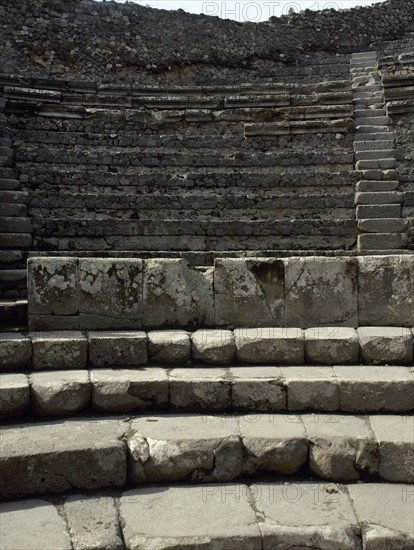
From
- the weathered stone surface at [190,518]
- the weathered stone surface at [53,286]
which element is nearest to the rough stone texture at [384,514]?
the weathered stone surface at [190,518]

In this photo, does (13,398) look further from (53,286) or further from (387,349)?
(387,349)

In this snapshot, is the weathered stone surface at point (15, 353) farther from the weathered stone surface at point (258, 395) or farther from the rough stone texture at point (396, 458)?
the rough stone texture at point (396, 458)

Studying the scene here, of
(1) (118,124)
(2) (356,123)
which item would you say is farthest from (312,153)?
(1) (118,124)

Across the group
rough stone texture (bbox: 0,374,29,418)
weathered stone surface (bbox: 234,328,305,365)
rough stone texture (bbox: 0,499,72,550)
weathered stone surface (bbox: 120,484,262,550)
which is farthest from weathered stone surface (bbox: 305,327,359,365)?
rough stone texture (bbox: 0,499,72,550)

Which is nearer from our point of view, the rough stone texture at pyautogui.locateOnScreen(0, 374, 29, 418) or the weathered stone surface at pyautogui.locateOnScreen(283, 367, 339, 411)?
the rough stone texture at pyautogui.locateOnScreen(0, 374, 29, 418)

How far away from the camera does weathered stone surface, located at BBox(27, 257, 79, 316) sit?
16.3ft

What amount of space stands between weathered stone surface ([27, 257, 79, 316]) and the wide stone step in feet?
6.13

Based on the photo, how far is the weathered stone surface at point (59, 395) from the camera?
158 inches

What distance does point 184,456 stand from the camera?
359 cm

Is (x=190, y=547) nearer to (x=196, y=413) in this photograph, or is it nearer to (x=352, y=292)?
(x=196, y=413)

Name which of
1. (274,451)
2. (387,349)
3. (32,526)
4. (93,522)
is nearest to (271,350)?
(387,349)

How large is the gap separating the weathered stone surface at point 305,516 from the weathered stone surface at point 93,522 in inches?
30.7

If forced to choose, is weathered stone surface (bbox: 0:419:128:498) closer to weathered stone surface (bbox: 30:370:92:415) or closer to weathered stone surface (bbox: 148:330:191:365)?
weathered stone surface (bbox: 30:370:92:415)

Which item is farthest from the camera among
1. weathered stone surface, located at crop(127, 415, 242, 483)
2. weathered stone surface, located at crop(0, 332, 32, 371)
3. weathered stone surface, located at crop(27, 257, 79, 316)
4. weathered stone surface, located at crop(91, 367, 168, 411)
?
weathered stone surface, located at crop(27, 257, 79, 316)
